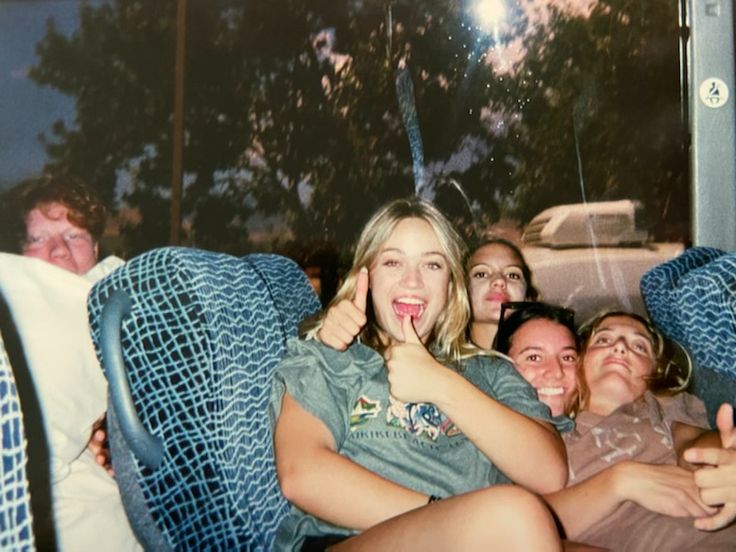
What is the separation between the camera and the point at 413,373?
1.24 metres

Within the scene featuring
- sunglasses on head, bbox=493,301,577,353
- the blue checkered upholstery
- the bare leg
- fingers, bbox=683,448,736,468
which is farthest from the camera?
sunglasses on head, bbox=493,301,577,353

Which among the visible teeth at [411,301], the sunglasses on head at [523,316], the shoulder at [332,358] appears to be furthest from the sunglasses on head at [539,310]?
the shoulder at [332,358]

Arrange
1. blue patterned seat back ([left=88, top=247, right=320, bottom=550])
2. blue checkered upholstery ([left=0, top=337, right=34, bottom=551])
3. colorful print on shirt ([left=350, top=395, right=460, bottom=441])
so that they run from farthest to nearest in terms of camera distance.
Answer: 1. colorful print on shirt ([left=350, top=395, right=460, bottom=441])
2. blue patterned seat back ([left=88, top=247, right=320, bottom=550])
3. blue checkered upholstery ([left=0, top=337, right=34, bottom=551])

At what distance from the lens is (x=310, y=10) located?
1598 mm

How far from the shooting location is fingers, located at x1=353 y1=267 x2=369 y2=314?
1.31 metres

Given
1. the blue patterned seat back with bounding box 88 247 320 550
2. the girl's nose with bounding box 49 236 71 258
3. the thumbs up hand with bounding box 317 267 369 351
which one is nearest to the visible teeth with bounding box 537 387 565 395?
the thumbs up hand with bounding box 317 267 369 351

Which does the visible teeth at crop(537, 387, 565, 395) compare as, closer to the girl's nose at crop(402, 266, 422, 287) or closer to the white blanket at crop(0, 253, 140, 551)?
the girl's nose at crop(402, 266, 422, 287)

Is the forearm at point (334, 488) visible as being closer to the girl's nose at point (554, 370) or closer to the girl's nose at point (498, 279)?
the girl's nose at point (554, 370)

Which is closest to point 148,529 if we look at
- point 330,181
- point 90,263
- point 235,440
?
point 235,440

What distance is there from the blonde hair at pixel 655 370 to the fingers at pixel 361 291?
55cm

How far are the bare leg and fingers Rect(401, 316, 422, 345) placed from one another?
34 centimetres

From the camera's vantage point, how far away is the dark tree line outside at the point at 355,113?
1484mm

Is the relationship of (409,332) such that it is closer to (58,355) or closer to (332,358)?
(332,358)

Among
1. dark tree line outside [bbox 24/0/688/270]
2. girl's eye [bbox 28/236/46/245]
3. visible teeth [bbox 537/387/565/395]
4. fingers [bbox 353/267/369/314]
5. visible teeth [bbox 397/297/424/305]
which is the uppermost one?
dark tree line outside [bbox 24/0/688/270]
